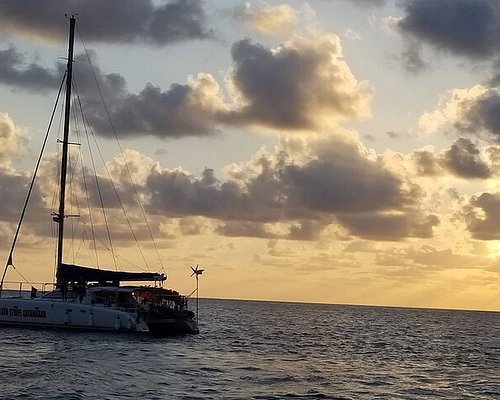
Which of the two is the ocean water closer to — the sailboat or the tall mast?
the sailboat

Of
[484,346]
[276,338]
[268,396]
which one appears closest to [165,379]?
[268,396]

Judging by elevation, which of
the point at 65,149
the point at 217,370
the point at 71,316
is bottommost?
the point at 217,370

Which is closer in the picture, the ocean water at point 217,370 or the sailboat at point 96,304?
the ocean water at point 217,370

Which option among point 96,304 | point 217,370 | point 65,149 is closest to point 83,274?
point 96,304

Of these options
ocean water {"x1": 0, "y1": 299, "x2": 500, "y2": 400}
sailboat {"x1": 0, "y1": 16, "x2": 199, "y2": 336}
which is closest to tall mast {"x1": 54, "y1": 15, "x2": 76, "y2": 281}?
sailboat {"x1": 0, "y1": 16, "x2": 199, "y2": 336}

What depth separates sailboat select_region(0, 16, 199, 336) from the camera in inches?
2800

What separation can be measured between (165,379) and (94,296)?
26084 mm

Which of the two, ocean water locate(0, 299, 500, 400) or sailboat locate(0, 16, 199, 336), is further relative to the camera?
sailboat locate(0, 16, 199, 336)

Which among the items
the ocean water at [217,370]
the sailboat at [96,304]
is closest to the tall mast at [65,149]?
the sailboat at [96,304]

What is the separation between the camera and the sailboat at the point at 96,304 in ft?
233

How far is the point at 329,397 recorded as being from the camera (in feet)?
148

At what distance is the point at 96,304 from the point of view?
7275cm

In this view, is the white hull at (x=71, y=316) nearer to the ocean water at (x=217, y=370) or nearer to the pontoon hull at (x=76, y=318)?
the pontoon hull at (x=76, y=318)

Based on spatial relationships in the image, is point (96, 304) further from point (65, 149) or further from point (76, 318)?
point (65, 149)
